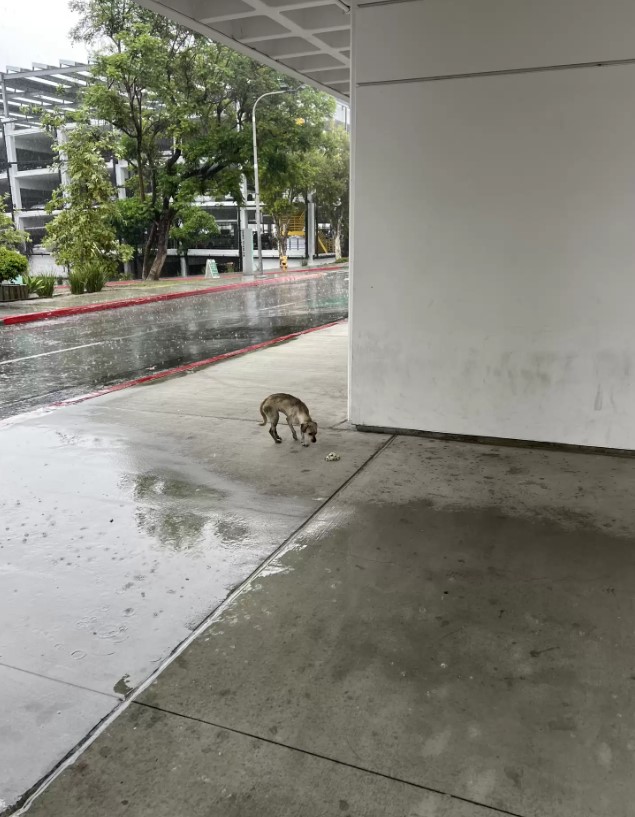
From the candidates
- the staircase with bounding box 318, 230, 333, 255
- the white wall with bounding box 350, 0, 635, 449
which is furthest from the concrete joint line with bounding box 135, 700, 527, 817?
the staircase with bounding box 318, 230, 333, 255

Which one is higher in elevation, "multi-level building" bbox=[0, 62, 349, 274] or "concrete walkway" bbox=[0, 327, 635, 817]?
"multi-level building" bbox=[0, 62, 349, 274]

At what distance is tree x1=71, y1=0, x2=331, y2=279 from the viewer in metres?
28.2

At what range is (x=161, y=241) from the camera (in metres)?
33.7

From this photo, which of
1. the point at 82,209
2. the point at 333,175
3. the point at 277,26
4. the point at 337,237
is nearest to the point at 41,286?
the point at 82,209

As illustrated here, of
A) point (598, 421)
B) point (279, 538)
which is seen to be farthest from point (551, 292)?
point (279, 538)

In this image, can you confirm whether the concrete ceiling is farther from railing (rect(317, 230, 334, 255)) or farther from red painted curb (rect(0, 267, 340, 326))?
railing (rect(317, 230, 334, 255))

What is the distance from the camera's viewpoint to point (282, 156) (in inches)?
1308

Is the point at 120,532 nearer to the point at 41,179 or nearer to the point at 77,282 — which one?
the point at 77,282

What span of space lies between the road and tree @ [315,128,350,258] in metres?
25.8

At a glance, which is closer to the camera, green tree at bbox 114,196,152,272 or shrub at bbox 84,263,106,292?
shrub at bbox 84,263,106,292

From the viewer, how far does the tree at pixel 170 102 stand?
92.4 feet

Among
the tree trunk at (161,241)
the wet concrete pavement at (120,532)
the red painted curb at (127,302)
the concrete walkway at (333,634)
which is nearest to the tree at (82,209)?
the tree trunk at (161,241)

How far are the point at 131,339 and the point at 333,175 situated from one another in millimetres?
38115

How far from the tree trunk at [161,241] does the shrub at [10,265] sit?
10375mm
